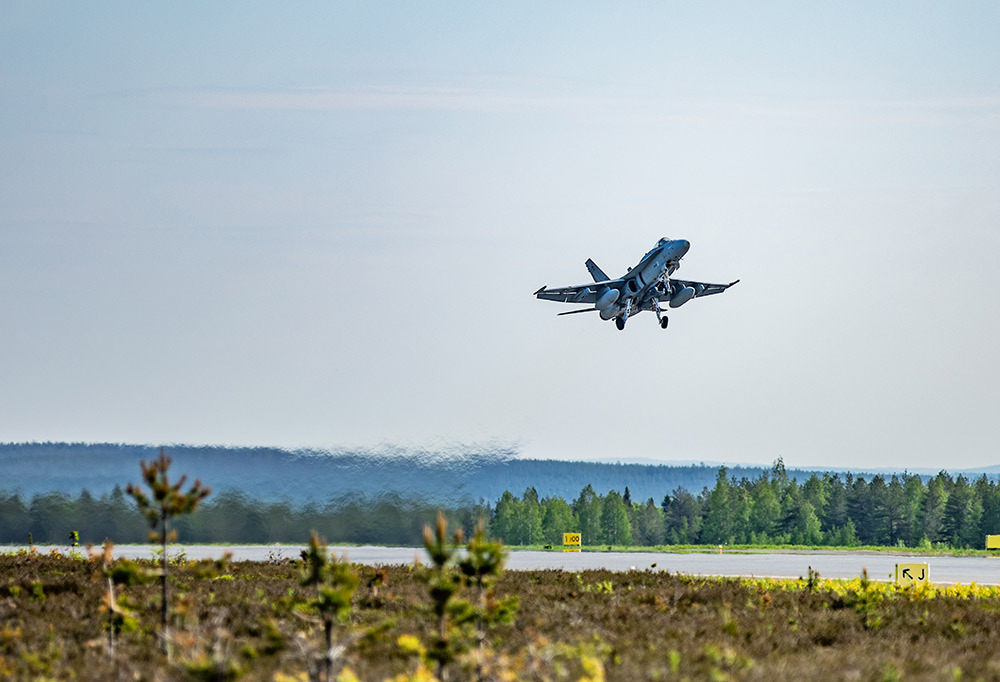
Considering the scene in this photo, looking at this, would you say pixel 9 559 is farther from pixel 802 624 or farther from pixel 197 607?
pixel 802 624

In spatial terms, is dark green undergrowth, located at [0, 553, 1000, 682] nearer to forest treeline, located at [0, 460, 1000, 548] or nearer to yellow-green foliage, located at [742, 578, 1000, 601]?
yellow-green foliage, located at [742, 578, 1000, 601]

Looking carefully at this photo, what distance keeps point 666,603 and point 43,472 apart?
45.8 metres

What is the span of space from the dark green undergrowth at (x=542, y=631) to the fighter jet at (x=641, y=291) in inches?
873

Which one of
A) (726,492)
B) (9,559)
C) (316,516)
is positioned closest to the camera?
(9,559)

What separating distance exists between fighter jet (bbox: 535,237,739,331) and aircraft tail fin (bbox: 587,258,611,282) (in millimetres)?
4381

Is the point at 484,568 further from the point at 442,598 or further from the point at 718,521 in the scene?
the point at 718,521

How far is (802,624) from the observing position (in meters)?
20.1

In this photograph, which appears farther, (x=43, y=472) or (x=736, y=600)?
(x=43, y=472)

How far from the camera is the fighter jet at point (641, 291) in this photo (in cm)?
4719

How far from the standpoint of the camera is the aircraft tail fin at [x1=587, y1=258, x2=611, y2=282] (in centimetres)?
5512

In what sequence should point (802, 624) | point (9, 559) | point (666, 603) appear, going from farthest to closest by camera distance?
point (9, 559) < point (666, 603) < point (802, 624)

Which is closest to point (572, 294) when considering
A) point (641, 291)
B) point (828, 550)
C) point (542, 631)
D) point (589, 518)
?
point (641, 291)

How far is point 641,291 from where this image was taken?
161 ft

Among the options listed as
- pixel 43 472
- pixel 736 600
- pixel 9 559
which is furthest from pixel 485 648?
pixel 43 472
